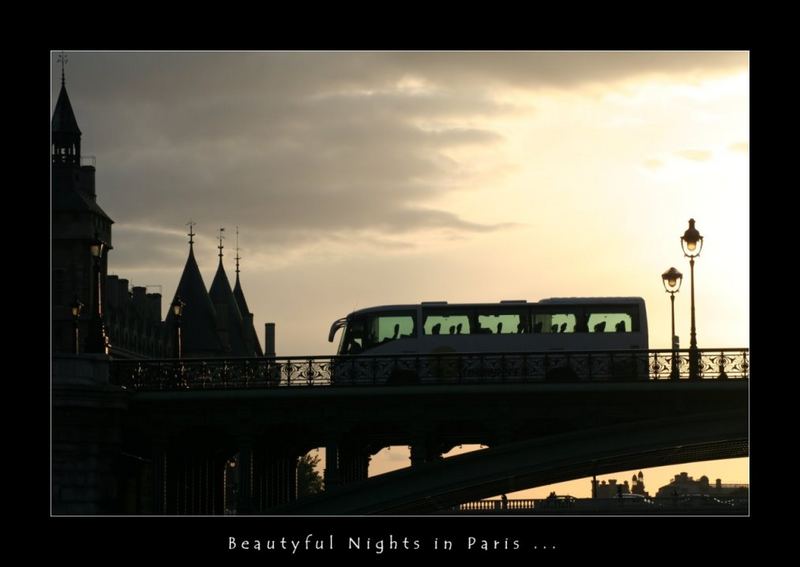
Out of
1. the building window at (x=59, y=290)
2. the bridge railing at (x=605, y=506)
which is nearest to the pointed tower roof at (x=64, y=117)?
the building window at (x=59, y=290)

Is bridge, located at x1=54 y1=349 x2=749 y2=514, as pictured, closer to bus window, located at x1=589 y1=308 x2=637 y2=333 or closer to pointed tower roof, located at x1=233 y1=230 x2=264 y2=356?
bus window, located at x1=589 y1=308 x2=637 y2=333

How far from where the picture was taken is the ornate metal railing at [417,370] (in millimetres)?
50094

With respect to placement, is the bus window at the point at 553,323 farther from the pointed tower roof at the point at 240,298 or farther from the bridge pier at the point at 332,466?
the pointed tower roof at the point at 240,298

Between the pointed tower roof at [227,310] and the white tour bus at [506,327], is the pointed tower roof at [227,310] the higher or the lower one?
the higher one

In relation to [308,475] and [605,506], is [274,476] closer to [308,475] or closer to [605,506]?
[605,506]

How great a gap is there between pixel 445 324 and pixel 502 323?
1.77 m

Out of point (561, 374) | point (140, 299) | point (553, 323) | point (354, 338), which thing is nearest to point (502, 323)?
point (553, 323)

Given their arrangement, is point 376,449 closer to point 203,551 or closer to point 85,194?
point 203,551

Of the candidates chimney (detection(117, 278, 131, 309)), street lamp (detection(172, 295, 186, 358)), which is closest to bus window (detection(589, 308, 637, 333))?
street lamp (detection(172, 295, 186, 358))

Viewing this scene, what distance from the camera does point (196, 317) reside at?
475ft
